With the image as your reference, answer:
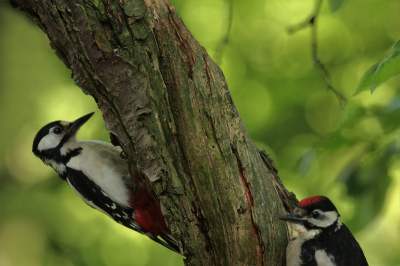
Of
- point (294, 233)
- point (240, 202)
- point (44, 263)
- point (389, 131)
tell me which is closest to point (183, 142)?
point (240, 202)

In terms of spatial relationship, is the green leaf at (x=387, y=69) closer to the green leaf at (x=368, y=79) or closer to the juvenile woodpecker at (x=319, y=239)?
the green leaf at (x=368, y=79)

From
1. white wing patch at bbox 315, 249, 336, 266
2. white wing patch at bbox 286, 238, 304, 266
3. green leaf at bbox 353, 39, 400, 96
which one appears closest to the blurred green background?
white wing patch at bbox 315, 249, 336, 266

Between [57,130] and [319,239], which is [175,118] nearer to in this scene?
[319,239]

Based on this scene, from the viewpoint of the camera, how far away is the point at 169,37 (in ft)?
6.07

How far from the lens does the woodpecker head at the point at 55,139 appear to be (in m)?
3.05

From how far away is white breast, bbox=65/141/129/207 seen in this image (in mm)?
2836

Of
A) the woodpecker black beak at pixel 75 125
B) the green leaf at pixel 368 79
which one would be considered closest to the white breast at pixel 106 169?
the woodpecker black beak at pixel 75 125

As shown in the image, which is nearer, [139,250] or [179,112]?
[179,112]

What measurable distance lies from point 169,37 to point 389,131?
141 cm

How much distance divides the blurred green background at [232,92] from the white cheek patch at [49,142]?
51.8 inches

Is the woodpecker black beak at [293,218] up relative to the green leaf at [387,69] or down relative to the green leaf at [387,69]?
down

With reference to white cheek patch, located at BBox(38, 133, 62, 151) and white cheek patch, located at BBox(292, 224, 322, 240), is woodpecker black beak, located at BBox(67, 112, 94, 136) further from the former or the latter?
white cheek patch, located at BBox(292, 224, 322, 240)

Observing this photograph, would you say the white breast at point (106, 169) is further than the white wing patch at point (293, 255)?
Yes

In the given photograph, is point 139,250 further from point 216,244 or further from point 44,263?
point 216,244
